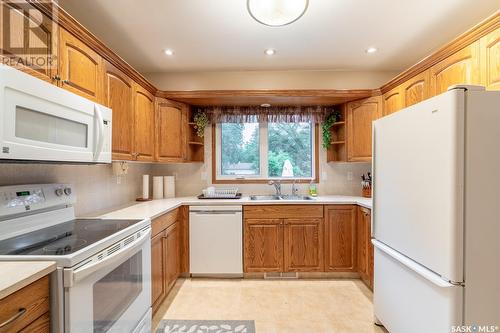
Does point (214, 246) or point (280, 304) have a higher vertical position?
point (214, 246)

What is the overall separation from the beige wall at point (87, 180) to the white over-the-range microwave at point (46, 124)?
0.40 m

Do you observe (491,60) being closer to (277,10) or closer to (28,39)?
(277,10)

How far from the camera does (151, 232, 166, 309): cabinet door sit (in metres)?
2.08

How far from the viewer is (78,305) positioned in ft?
3.55

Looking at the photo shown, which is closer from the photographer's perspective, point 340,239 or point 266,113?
point 340,239

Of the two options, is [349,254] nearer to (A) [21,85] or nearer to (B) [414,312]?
(B) [414,312]

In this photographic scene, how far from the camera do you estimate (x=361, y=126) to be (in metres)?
3.03

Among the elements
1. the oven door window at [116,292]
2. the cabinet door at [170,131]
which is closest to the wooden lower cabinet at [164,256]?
the oven door window at [116,292]

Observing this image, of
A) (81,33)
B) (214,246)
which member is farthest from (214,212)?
(81,33)

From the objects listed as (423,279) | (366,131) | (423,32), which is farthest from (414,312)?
(423,32)

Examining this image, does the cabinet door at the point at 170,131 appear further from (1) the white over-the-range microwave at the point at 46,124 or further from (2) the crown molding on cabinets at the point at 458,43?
(2) the crown molding on cabinets at the point at 458,43

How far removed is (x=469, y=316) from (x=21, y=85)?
2.32 meters

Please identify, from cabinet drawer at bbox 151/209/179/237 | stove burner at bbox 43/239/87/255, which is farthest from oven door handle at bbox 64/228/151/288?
cabinet drawer at bbox 151/209/179/237

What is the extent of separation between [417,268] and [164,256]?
1.97 metres
